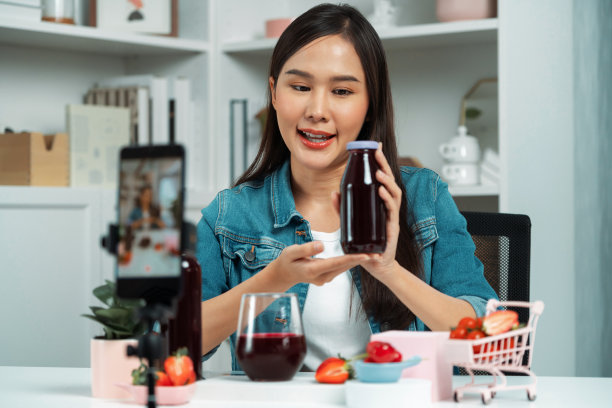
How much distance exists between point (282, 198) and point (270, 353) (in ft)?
2.24

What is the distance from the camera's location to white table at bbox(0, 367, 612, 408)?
98 cm

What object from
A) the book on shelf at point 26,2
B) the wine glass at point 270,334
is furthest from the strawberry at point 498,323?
the book on shelf at point 26,2

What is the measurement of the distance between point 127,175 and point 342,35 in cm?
89

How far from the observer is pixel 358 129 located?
5.16 ft

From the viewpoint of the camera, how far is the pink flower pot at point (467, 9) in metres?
2.41

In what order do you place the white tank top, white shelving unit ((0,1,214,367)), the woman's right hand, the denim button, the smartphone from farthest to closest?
1. white shelving unit ((0,1,214,367))
2. the denim button
3. the white tank top
4. the woman's right hand
5. the smartphone

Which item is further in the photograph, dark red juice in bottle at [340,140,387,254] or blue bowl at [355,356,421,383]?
dark red juice in bottle at [340,140,387,254]

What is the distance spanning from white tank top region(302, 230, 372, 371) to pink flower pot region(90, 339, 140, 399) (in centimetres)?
52

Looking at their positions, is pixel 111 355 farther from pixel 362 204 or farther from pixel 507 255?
pixel 507 255

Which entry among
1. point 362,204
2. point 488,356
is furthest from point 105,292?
point 488,356

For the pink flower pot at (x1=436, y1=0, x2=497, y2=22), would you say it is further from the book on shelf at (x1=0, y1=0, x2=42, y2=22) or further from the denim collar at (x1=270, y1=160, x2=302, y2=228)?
the book on shelf at (x1=0, y1=0, x2=42, y2=22)

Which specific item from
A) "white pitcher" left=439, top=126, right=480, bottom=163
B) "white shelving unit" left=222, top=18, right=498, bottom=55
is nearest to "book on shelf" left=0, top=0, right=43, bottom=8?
"white shelving unit" left=222, top=18, right=498, bottom=55

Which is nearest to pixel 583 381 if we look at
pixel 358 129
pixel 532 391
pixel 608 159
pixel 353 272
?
pixel 532 391

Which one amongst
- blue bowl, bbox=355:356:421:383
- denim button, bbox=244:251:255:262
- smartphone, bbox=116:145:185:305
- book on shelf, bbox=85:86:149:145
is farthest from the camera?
book on shelf, bbox=85:86:149:145
